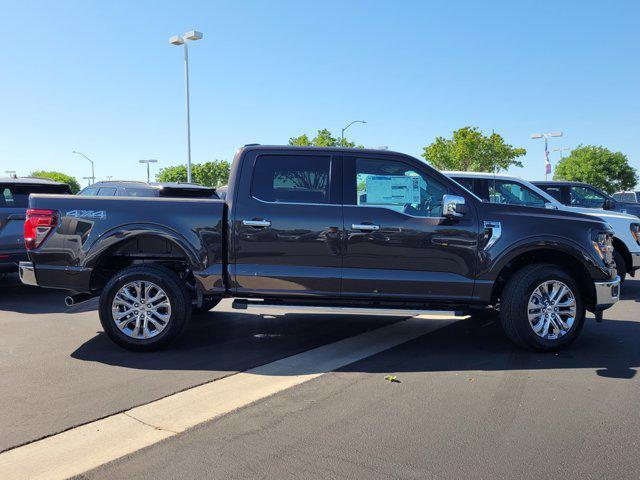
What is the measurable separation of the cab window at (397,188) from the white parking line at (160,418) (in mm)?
1487

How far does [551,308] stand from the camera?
5.16m

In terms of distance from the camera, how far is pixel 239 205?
5.21 m

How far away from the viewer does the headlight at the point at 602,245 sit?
17.1 feet

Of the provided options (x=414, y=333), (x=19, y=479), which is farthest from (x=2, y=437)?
(x=414, y=333)

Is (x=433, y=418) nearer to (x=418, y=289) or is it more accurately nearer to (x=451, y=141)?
(x=418, y=289)

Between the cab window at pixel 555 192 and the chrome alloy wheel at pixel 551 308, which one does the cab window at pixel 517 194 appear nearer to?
the cab window at pixel 555 192

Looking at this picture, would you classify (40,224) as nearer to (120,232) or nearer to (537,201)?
(120,232)

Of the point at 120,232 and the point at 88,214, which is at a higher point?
the point at 88,214

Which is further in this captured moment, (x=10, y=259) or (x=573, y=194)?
(x=573, y=194)

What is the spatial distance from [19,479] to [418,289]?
3547 mm

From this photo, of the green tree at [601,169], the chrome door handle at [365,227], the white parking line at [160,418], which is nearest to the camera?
the white parking line at [160,418]

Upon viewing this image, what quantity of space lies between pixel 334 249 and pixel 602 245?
2692 mm

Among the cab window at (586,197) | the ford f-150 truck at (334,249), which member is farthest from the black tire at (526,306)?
the cab window at (586,197)

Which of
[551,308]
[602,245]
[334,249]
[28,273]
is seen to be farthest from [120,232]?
[602,245]
